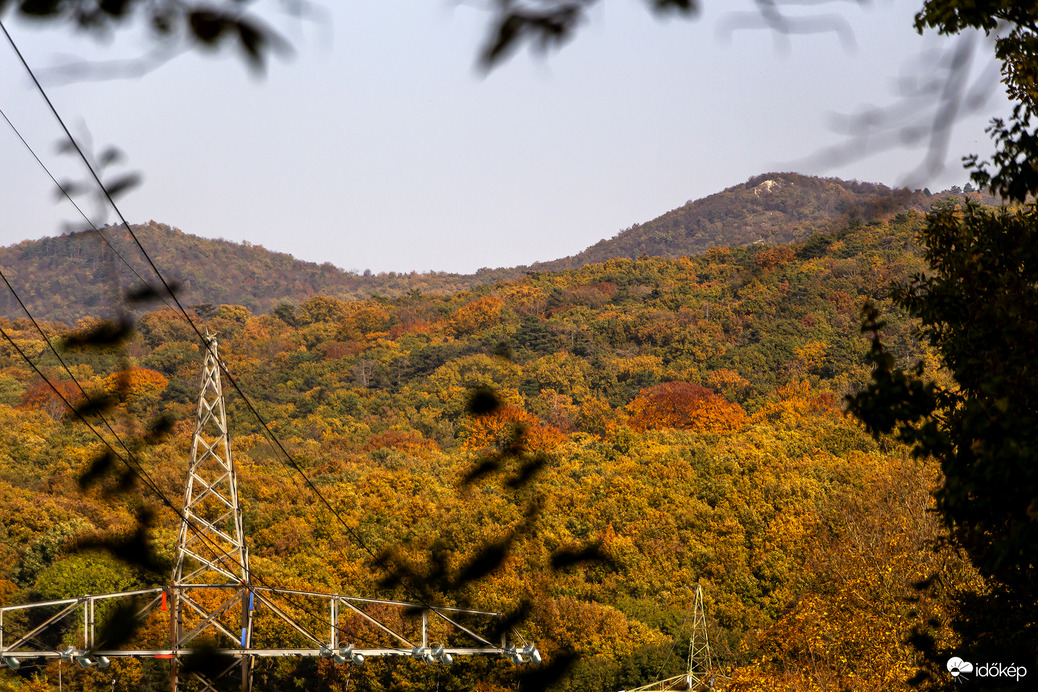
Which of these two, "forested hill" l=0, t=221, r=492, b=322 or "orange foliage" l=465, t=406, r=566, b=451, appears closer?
"orange foliage" l=465, t=406, r=566, b=451

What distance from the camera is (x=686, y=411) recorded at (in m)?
32.4

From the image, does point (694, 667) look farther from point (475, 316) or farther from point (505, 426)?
point (475, 316)

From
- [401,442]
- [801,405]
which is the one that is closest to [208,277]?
[401,442]

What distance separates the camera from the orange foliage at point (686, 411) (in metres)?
31.3

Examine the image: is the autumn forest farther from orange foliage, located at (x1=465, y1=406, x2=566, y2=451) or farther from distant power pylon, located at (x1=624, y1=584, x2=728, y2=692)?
distant power pylon, located at (x1=624, y1=584, x2=728, y2=692)

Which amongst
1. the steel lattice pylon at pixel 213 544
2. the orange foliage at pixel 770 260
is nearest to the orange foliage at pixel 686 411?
the steel lattice pylon at pixel 213 544

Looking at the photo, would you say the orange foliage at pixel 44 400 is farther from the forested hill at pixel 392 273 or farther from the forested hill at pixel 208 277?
the forested hill at pixel 392 273

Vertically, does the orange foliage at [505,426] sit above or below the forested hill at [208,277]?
below

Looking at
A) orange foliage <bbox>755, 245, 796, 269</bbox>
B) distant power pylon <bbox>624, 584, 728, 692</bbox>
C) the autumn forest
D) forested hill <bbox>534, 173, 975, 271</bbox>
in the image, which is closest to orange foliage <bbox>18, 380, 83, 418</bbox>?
the autumn forest

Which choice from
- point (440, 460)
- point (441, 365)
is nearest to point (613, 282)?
point (441, 365)

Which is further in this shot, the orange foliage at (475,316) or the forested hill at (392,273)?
the forested hill at (392,273)

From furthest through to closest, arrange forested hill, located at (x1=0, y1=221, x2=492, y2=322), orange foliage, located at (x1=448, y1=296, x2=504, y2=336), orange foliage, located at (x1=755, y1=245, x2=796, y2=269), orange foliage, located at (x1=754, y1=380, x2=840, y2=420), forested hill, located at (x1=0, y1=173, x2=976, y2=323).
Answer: forested hill, located at (x1=0, y1=173, x2=976, y2=323), forested hill, located at (x1=0, y1=221, x2=492, y2=322), orange foliage, located at (x1=448, y1=296, x2=504, y2=336), orange foliage, located at (x1=754, y1=380, x2=840, y2=420), orange foliage, located at (x1=755, y1=245, x2=796, y2=269)

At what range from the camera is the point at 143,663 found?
17.5 metres

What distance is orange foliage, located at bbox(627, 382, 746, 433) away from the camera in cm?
3128
